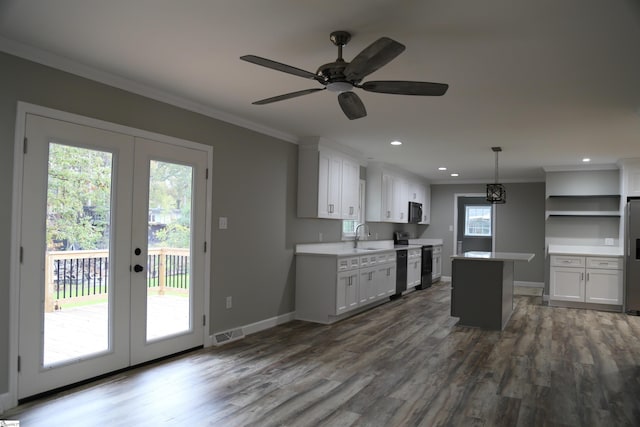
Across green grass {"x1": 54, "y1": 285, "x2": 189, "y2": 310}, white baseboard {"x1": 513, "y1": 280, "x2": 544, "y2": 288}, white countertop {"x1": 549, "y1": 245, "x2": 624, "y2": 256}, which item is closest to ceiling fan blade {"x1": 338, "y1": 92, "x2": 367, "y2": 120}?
green grass {"x1": 54, "y1": 285, "x2": 189, "y2": 310}

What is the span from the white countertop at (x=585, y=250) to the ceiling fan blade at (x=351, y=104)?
5.66m

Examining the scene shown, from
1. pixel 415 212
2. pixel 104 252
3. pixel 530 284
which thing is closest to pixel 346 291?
pixel 104 252

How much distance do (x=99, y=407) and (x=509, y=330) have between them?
15.2 ft

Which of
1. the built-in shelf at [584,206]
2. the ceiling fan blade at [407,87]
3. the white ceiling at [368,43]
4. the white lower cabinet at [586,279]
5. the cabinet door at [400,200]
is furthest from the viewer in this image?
the cabinet door at [400,200]

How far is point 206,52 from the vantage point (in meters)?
2.92

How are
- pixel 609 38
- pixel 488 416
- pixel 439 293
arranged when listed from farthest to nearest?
pixel 439 293 < pixel 488 416 < pixel 609 38

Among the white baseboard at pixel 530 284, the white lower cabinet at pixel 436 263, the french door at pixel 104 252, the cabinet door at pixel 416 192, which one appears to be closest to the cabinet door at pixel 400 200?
the cabinet door at pixel 416 192

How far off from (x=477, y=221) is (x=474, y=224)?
4.4 inches

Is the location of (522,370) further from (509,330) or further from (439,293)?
(439,293)

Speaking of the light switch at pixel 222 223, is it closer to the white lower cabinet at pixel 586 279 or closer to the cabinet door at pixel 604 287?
the white lower cabinet at pixel 586 279

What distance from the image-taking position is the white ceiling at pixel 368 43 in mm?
2311

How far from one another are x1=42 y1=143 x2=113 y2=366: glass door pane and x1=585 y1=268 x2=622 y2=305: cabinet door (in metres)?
7.03

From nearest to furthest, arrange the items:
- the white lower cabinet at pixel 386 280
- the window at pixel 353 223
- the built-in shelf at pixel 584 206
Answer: the white lower cabinet at pixel 386 280 → the window at pixel 353 223 → the built-in shelf at pixel 584 206

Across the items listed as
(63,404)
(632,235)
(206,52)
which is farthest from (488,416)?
(632,235)
